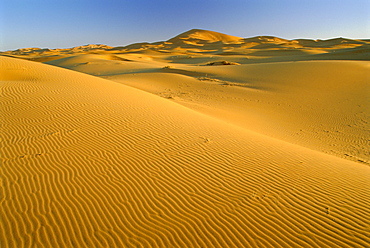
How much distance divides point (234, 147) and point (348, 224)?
9.16 feet

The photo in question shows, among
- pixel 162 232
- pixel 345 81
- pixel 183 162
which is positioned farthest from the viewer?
pixel 345 81

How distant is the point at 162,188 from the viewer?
154 inches

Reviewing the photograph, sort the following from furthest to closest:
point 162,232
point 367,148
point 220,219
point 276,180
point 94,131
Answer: point 367,148, point 94,131, point 276,180, point 220,219, point 162,232

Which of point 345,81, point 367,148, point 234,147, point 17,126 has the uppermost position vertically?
point 345,81

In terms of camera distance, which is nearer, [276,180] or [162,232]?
[162,232]

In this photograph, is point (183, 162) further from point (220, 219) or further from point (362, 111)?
point (362, 111)

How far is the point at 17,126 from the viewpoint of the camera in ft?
18.9

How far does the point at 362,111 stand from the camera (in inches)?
455

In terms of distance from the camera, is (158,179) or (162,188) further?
(158,179)

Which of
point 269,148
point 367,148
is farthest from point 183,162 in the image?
point 367,148

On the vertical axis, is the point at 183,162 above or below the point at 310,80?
below

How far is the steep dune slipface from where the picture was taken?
306cm

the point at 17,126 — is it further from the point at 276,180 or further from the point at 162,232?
the point at 276,180

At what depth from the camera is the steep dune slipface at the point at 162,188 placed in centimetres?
306
